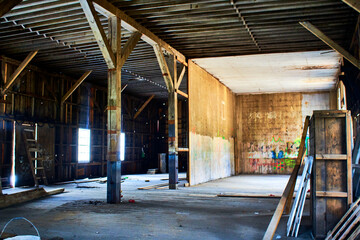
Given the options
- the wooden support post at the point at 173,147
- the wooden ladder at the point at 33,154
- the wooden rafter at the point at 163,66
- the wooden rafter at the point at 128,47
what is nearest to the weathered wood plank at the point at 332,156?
the wooden rafter at the point at 128,47

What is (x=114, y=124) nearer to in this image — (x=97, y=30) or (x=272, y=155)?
(x=97, y=30)

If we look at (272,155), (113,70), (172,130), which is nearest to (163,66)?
(172,130)

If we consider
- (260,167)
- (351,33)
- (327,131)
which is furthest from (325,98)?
(327,131)

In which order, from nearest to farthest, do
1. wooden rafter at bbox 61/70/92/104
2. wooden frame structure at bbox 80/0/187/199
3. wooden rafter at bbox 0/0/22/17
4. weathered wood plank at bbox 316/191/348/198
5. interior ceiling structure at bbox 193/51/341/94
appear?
weathered wood plank at bbox 316/191/348/198
wooden rafter at bbox 0/0/22/17
wooden frame structure at bbox 80/0/187/199
interior ceiling structure at bbox 193/51/341/94
wooden rafter at bbox 61/70/92/104

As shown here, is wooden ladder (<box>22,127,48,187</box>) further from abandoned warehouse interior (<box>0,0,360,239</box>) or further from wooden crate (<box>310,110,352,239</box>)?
wooden crate (<box>310,110,352,239</box>)

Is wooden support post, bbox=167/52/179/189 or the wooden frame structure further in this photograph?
wooden support post, bbox=167/52/179/189

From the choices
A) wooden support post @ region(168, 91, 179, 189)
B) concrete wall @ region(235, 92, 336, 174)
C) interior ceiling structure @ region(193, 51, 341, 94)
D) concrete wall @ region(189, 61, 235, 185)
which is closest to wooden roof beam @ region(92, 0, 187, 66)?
wooden support post @ region(168, 91, 179, 189)

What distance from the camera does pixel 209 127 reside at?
15242 mm

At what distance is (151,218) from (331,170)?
11.0ft

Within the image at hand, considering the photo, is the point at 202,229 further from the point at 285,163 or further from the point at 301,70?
the point at 285,163

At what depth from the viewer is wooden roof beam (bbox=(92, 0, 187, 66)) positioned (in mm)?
7914

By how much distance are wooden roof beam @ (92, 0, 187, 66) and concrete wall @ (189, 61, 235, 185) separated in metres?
2.10

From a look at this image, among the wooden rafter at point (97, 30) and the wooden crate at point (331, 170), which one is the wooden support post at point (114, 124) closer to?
the wooden rafter at point (97, 30)

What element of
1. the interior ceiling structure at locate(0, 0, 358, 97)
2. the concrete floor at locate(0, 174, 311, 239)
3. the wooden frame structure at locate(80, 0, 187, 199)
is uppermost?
the interior ceiling structure at locate(0, 0, 358, 97)
